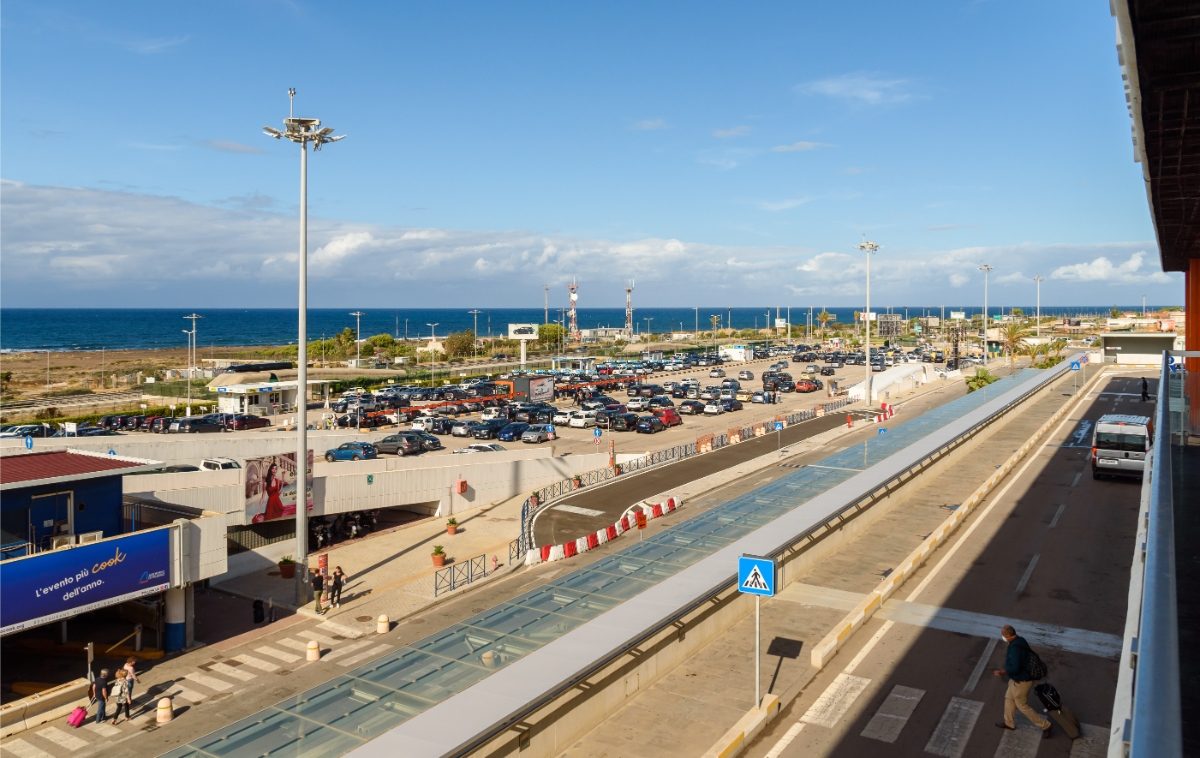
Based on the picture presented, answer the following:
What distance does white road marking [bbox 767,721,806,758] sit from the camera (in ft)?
38.1

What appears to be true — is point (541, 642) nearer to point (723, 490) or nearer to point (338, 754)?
point (338, 754)

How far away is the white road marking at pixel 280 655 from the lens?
66.3 feet

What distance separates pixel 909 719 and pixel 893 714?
24 cm

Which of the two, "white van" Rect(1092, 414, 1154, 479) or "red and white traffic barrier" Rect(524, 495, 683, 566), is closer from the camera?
"red and white traffic barrier" Rect(524, 495, 683, 566)

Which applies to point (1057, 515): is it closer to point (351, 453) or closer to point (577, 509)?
point (577, 509)

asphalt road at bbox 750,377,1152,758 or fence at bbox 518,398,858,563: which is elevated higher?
asphalt road at bbox 750,377,1152,758

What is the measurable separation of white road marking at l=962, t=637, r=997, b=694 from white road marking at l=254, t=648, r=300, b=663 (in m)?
14.9

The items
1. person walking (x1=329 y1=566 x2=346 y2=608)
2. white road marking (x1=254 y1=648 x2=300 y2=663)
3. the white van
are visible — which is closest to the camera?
white road marking (x1=254 y1=648 x2=300 y2=663)

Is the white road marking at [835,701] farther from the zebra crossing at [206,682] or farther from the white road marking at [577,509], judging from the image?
the white road marking at [577,509]

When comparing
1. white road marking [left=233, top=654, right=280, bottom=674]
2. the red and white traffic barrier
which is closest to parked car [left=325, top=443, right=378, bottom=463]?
the red and white traffic barrier

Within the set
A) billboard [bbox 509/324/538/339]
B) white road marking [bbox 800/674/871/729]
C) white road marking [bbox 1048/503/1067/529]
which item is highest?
billboard [bbox 509/324/538/339]

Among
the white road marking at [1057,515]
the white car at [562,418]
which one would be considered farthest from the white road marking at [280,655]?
the white car at [562,418]

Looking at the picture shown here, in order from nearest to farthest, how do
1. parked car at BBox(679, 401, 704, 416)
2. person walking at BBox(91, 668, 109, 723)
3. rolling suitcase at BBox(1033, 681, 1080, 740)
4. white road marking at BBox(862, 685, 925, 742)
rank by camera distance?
rolling suitcase at BBox(1033, 681, 1080, 740), white road marking at BBox(862, 685, 925, 742), person walking at BBox(91, 668, 109, 723), parked car at BBox(679, 401, 704, 416)

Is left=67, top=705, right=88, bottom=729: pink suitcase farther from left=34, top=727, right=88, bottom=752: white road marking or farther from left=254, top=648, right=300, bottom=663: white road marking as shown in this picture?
left=254, top=648, right=300, bottom=663: white road marking
